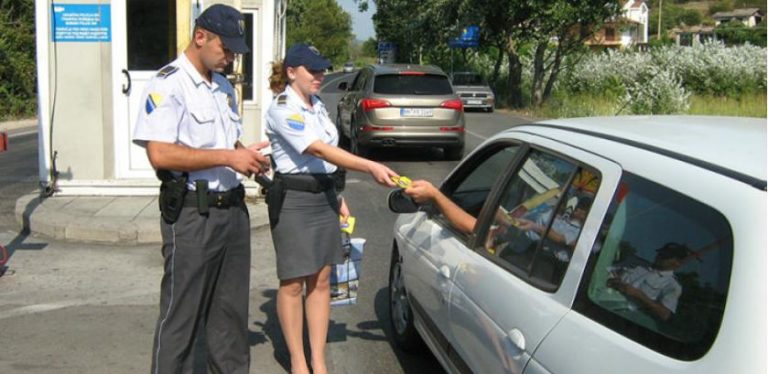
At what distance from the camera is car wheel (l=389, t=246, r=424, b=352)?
15.3ft

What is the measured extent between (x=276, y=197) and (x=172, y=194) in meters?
A: 0.67

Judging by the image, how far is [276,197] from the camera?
4059mm

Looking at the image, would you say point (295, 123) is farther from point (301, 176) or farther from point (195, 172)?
point (195, 172)

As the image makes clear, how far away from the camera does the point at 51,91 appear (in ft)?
28.0

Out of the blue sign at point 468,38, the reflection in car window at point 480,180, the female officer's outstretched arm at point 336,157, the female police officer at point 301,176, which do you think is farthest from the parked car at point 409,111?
the blue sign at point 468,38

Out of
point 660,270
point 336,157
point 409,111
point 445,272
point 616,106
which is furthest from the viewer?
point 616,106

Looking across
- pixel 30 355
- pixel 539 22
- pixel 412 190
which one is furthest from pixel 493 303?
pixel 539 22

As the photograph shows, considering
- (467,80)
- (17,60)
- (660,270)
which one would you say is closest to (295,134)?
(660,270)

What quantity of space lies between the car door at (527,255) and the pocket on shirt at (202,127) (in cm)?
127

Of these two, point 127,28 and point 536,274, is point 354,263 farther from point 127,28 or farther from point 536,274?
point 127,28

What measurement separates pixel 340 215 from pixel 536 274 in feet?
5.48

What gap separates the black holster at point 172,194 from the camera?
3.50 m

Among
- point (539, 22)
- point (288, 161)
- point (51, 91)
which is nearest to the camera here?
point (288, 161)

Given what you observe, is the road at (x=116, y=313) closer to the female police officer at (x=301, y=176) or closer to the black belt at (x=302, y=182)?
the female police officer at (x=301, y=176)
